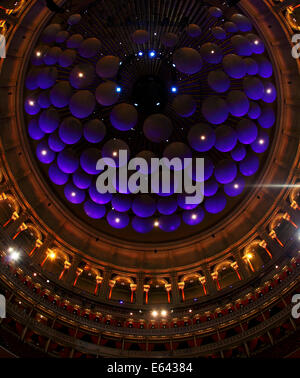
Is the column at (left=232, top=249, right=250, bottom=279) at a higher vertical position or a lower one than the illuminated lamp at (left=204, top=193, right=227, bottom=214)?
higher

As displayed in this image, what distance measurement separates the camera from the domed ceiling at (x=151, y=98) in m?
10.5

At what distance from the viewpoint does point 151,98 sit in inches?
493

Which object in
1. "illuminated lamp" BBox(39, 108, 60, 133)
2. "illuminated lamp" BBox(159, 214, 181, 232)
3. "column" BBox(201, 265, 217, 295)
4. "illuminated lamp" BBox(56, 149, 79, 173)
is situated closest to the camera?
"illuminated lamp" BBox(39, 108, 60, 133)

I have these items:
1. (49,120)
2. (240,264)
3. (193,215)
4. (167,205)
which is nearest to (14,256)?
(49,120)

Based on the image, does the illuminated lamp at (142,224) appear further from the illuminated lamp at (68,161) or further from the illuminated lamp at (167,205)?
the illuminated lamp at (68,161)

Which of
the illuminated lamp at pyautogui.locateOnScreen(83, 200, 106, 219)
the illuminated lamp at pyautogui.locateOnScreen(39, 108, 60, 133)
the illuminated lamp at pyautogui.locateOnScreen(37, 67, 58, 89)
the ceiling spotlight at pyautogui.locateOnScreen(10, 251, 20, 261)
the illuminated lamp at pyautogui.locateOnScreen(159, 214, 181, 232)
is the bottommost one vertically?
the ceiling spotlight at pyautogui.locateOnScreen(10, 251, 20, 261)

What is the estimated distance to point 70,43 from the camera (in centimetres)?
1126

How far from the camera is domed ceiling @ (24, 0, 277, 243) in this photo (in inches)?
415

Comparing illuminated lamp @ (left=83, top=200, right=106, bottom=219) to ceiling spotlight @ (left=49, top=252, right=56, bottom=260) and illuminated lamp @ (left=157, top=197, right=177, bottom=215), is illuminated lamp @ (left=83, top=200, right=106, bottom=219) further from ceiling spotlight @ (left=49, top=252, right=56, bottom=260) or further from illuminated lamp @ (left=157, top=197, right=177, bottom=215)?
ceiling spotlight @ (left=49, top=252, right=56, bottom=260)

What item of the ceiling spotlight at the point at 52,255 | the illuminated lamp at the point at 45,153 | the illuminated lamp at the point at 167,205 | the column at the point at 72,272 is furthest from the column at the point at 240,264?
the illuminated lamp at the point at 45,153

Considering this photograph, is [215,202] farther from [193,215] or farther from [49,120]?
[49,120]

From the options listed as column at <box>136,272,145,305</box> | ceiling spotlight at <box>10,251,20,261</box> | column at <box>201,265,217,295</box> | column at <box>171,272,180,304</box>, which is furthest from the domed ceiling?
column at <box>136,272,145,305</box>

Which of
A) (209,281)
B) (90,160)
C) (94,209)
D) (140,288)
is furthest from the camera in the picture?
(140,288)

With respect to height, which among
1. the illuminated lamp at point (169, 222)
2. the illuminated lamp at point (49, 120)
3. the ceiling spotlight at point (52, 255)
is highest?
the ceiling spotlight at point (52, 255)
